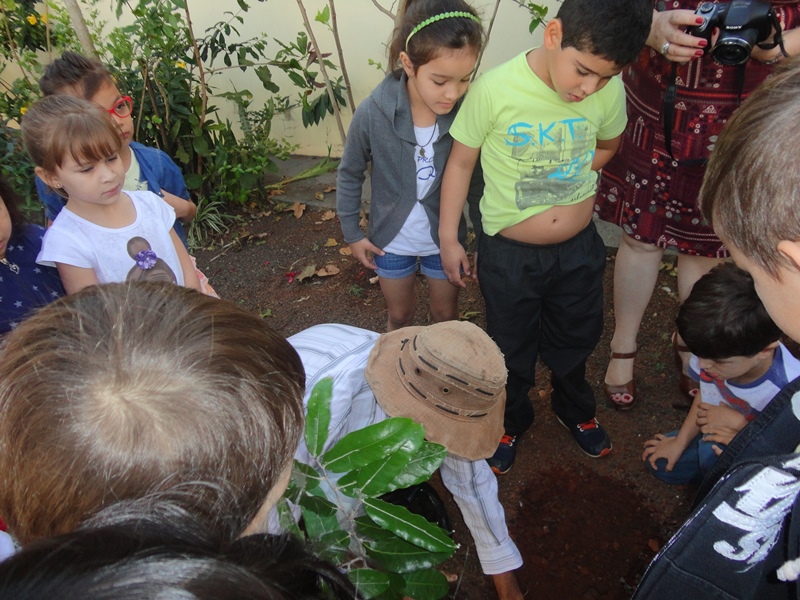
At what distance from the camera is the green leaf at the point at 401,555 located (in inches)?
44.2

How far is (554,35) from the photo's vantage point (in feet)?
5.82

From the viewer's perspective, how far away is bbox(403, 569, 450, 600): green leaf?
1.16m

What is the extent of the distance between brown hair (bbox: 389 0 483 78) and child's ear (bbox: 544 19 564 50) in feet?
0.87

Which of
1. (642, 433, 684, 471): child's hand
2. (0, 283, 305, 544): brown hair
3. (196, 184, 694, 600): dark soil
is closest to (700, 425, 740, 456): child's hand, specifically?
(642, 433, 684, 471): child's hand

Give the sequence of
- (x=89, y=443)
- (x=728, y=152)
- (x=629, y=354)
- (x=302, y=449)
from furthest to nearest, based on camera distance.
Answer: (x=629, y=354) < (x=302, y=449) < (x=728, y=152) < (x=89, y=443)

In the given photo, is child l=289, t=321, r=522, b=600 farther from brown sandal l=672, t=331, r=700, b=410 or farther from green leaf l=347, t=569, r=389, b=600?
brown sandal l=672, t=331, r=700, b=410

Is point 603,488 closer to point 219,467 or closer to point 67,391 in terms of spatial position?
point 219,467

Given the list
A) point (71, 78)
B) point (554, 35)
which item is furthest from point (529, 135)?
point (71, 78)

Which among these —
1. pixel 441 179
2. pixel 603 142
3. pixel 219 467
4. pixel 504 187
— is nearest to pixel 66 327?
pixel 219 467

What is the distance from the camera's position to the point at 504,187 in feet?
6.45

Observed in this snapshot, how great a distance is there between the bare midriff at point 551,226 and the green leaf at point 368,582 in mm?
1262

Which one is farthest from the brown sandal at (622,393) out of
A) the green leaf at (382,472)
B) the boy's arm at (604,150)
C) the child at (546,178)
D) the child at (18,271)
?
the child at (18,271)

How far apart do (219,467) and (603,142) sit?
1.70 meters

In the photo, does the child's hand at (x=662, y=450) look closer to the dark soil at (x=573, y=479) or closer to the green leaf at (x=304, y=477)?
the dark soil at (x=573, y=479)
